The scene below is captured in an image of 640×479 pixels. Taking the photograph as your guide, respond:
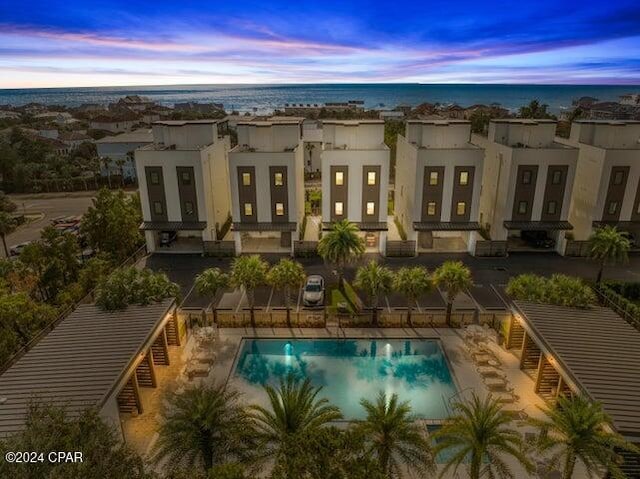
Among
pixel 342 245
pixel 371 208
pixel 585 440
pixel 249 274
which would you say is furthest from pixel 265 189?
pixel 585 440

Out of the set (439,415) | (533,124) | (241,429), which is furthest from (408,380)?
(533,124)

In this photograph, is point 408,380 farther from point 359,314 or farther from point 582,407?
point 582,407

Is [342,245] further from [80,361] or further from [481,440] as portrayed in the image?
[481,440]

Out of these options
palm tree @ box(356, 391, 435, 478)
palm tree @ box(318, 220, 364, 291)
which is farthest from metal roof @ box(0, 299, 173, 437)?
palm tree @ box(318, 220, 364, 291)

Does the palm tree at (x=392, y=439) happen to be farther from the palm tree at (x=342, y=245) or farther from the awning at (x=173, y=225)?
the awning at (x=173, y=225)

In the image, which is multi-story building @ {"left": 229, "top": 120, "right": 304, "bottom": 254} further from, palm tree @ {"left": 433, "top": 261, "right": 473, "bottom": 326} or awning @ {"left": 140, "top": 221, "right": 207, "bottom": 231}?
palm tree @ {"left": 433, "top": 261, "right": 473, "bottom": 326}

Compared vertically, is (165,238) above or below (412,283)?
below
